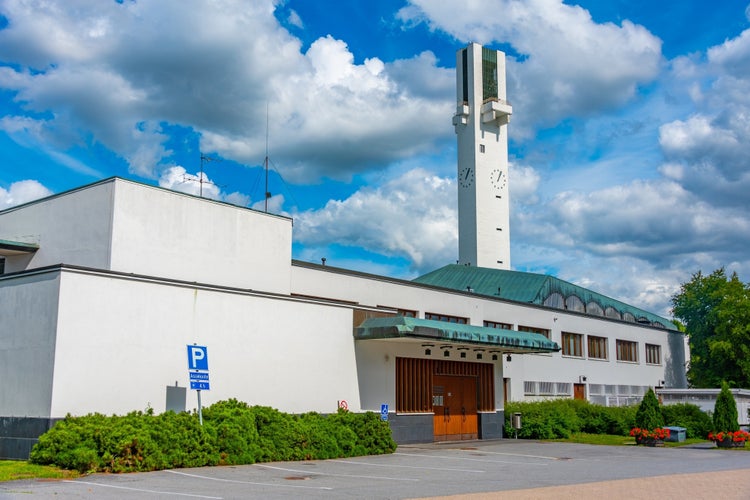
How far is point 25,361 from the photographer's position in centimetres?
1958

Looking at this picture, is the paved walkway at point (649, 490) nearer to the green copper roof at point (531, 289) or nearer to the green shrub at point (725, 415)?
the green shrub at point (725, 415)

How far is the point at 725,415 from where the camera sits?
30188 mm

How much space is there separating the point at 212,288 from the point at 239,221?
4.51 metres

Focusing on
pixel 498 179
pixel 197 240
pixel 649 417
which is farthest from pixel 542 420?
pixel 498 179

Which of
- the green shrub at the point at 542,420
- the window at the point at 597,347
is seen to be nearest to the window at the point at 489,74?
the window at the point at 597,347

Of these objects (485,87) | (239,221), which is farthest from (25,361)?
(485,87)

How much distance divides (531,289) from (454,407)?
58.7 feet

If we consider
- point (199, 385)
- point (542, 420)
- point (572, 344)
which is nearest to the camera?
point (199, 385)

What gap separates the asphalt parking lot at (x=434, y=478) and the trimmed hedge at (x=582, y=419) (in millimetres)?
8253

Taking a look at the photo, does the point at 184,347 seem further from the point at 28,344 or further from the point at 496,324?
the point at 496,324

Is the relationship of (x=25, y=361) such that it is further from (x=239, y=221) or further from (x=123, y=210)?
(x=239, y=221)

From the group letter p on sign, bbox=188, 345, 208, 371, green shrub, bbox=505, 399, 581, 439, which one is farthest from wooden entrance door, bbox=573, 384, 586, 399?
letter p on sign, bbox=188, 345, 208, 371

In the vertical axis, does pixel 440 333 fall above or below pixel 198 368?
above

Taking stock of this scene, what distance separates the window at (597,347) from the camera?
150 feet
